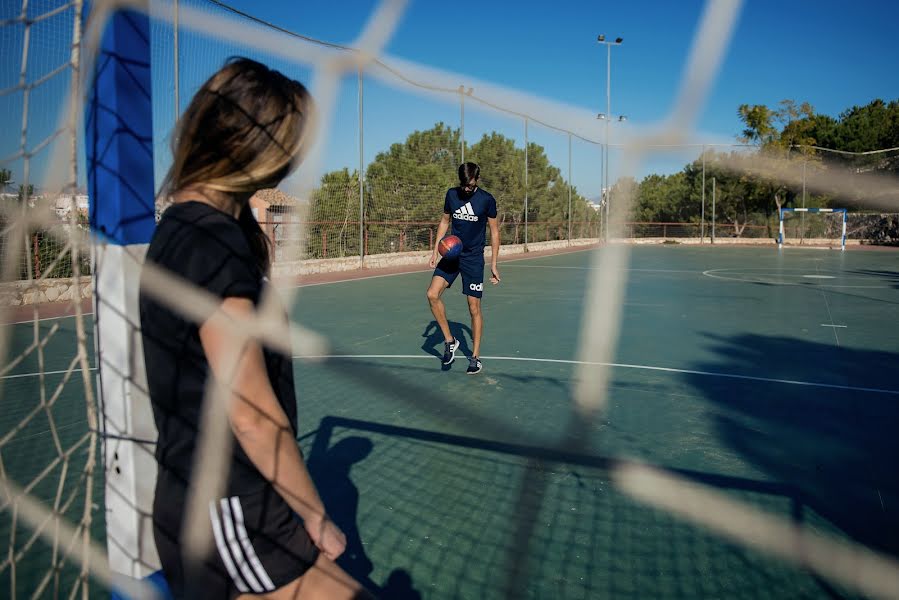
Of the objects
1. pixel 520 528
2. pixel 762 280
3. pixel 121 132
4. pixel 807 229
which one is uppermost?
pixel 807 229

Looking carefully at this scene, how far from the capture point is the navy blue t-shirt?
617 cm

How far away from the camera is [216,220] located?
1.22 meters

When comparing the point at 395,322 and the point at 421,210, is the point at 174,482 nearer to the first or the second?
the point at 395,322

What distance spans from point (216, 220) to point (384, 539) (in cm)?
203

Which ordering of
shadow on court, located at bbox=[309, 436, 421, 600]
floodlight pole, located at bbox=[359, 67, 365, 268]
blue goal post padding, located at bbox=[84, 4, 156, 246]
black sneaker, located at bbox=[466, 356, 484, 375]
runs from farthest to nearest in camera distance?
floodlight pole, located at bbox=[359, 67, 365, 268]
black sneaker, located at bbox=[466, 356, 484, 375]
shadow on court, located at bbox=[309, 436, 421, 600]
blue goal post padding, located at bbox=[84, 4, 156, 246]

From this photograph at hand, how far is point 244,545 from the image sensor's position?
1.26 meters

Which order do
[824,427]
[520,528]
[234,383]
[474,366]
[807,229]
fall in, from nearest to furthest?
[234,383], [520,528], [824,427], [474,366], [807,229]

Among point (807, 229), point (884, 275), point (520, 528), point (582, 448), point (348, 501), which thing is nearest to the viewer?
point (520, 528)

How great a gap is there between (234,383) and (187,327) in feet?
0.44

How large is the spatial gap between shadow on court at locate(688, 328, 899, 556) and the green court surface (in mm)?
17

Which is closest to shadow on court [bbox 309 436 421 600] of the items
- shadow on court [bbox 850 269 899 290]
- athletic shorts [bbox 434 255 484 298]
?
athletic shorts [bbox 434 255 484 298]

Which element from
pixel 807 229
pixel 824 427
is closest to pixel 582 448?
pixel 824 427

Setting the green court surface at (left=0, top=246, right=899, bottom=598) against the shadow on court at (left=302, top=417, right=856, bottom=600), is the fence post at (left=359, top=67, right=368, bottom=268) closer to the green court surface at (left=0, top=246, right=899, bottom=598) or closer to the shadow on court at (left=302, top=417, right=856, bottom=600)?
the green court surface at (left=0, top=246, right=899, bottom=598)

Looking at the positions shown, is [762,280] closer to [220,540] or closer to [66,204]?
[66,204]
